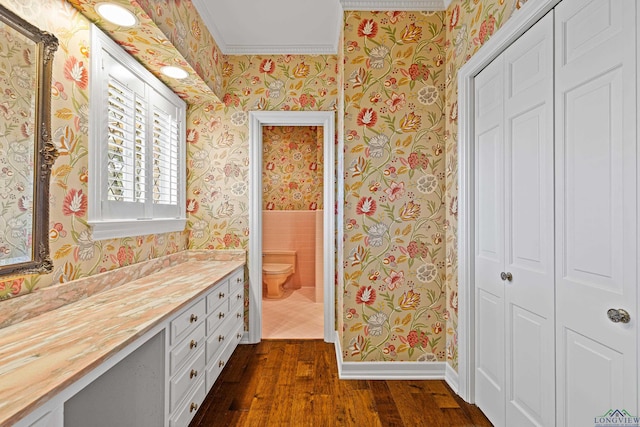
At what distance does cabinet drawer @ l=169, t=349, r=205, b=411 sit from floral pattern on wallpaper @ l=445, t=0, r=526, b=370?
165 centimetres

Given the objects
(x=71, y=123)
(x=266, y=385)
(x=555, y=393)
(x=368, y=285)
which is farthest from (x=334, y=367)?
(x=71, y=123)

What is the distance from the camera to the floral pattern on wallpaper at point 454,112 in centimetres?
208

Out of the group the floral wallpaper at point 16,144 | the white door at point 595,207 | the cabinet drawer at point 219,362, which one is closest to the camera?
the white door at point 595,207

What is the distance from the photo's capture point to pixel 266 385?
2.31 meters

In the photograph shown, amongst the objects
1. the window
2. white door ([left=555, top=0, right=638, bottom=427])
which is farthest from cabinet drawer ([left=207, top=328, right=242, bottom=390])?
white door ([left=555, top=0, right=638, bottom=427])

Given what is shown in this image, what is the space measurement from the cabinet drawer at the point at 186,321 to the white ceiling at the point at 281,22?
2.13 m

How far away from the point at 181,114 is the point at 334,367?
8.19ft

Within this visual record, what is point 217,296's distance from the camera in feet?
7.32

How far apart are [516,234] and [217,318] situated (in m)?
1.87

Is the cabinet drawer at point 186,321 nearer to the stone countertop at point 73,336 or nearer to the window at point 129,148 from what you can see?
the stone countertop at point 73,336

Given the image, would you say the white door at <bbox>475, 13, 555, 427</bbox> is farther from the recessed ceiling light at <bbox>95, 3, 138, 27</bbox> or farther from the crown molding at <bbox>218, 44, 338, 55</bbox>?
the recessed ceiling light at <bbox>95, 3, 138, 27</bbox>

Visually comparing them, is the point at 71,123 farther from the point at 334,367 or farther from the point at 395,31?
the point at 334,367

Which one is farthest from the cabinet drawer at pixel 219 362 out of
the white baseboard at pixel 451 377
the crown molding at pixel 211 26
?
the crown molding at pixel 211 26

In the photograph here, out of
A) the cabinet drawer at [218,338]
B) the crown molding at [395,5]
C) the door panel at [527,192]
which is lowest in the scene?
the cabinet drawer at [218,338]
